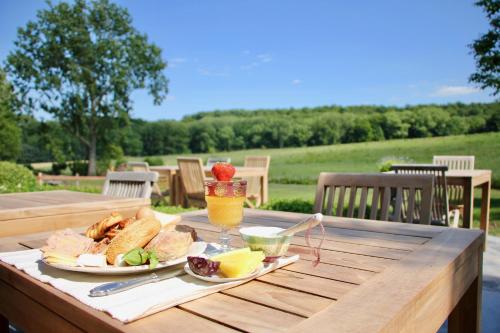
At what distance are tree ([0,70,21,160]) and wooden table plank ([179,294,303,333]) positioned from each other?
59.6ft

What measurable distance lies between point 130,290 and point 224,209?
0.30 metres

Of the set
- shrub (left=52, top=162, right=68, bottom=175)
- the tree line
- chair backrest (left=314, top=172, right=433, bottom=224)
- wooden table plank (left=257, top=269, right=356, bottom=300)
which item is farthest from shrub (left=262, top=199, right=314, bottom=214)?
shrub (left=52, top=162, right=68, bottom=175)

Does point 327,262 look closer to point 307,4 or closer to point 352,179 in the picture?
point 352,179

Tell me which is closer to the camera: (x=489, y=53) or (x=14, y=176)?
(x=14, y=176)

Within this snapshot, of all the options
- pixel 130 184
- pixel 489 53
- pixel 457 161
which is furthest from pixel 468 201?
pixel 489 53

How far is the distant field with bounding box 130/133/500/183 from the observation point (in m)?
8.82

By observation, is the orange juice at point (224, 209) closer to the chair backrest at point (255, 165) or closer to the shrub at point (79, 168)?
the chair backrest at point (255, 165)

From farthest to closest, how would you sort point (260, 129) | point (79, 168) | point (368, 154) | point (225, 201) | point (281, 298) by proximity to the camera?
point (260, 129)
point (79, 168)
point (368, 154)
point (225, 201)
point (281, 298)

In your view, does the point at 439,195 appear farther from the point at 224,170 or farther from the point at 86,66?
the point at 86,66

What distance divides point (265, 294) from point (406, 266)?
14.2 inches

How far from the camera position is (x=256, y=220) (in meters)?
1.47

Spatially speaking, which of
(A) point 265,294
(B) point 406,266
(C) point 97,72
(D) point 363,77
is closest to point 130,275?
(A) point 265,294

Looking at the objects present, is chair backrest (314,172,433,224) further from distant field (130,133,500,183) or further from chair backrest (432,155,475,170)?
distant field (130,133,500,183)

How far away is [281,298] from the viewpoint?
66 cm
